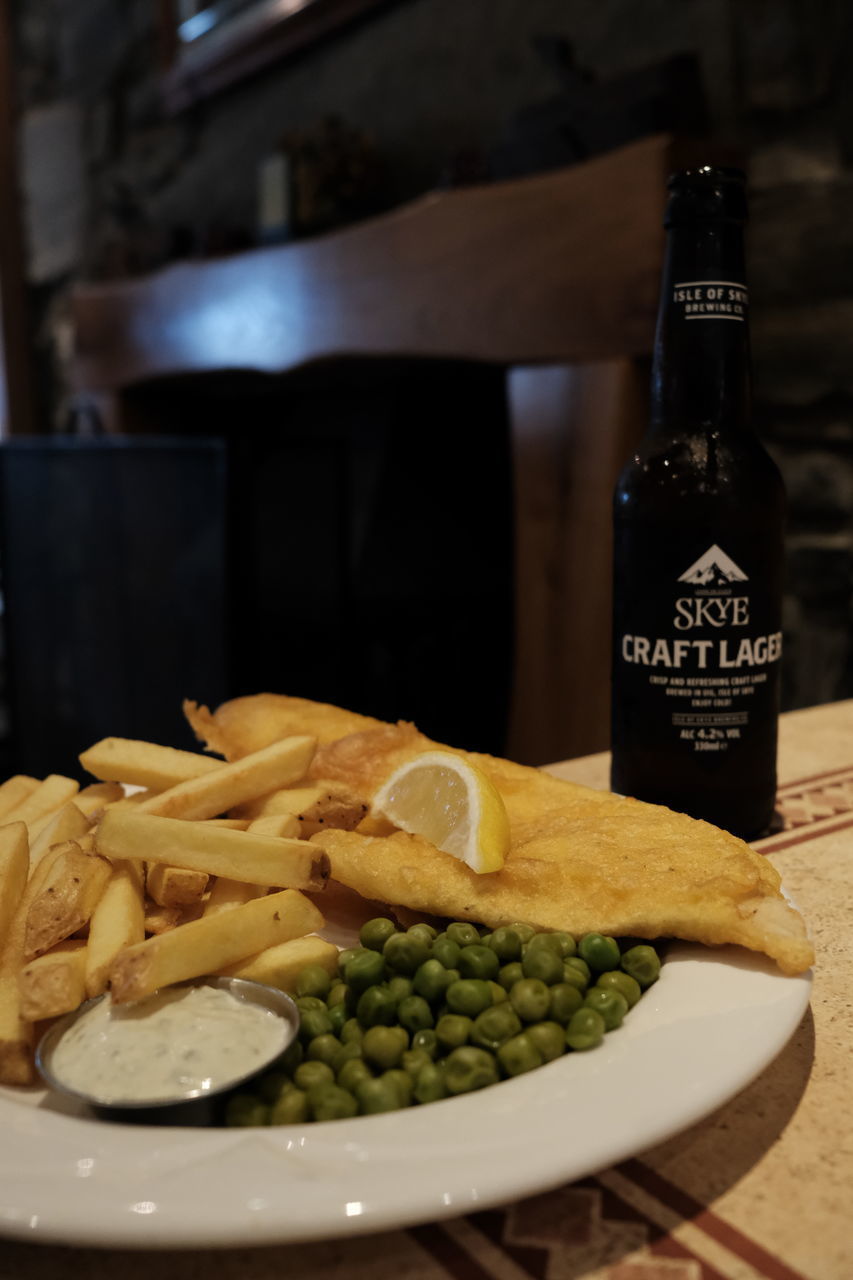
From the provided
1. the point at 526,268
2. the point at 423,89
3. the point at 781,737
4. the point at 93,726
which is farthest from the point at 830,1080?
the point at 93,726

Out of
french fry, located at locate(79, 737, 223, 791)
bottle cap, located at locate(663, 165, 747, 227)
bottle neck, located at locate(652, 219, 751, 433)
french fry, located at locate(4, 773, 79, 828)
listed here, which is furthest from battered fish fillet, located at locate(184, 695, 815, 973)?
bottle cap, located at locate(663, 165, 747, 227)

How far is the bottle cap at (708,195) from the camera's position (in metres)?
1.13

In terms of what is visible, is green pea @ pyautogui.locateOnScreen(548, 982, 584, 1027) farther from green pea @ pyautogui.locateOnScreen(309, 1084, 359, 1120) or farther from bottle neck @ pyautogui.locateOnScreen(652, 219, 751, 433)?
bottle neck @ pyautogui.locateOnScreen(652, 219, 751, 433)

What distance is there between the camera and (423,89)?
135 inches

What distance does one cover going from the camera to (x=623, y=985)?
82cm

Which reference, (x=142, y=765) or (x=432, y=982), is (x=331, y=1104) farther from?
(x=142, y=765)

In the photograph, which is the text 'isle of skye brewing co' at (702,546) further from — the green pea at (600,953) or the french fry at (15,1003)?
the french fry at (15,1003)

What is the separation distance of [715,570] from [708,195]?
16.0 inches

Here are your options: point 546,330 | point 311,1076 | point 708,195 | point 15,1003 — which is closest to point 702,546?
point 708,195

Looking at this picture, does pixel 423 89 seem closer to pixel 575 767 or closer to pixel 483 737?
pixel 483 737

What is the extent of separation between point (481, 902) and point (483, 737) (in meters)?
2.90

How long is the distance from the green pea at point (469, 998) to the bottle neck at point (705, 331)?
684 mm

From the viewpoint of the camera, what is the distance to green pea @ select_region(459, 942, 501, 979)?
85 cm

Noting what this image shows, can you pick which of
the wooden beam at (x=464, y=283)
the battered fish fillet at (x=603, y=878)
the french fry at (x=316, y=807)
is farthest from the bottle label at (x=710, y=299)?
the wooden beam at (x=464, y=283)
